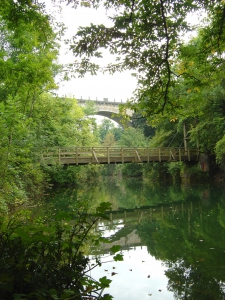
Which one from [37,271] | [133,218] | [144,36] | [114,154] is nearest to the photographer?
[37,271]

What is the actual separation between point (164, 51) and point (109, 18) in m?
0.89

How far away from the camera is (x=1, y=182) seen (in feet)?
25.0

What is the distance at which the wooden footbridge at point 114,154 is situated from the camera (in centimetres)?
1685

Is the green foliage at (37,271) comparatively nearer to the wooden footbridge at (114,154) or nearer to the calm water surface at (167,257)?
the calm water surface at (167,257)

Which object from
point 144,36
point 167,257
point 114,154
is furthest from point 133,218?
point 114,154

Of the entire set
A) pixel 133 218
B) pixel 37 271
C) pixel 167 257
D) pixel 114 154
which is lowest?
pixel 167 257

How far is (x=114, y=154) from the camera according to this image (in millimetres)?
20188

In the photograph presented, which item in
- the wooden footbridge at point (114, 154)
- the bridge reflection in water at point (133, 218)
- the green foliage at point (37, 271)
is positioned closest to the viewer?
the green foliage at point (37, 271)

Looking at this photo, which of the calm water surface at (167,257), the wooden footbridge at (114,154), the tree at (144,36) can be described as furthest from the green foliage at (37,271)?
the wooden footbridge at (114,154)

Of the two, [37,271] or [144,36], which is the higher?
[144,36]

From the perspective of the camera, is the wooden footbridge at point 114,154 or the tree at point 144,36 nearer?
the tree at point 144,36

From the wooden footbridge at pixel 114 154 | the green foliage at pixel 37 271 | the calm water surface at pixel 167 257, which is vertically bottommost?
the calm water surface at pixel 167 257

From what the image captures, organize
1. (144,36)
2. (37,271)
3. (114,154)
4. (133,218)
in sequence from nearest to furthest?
1. (37,271)
2. (144,36)
3. (133,218)
4. (114,154)

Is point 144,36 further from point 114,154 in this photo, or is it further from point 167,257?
point 114,154
